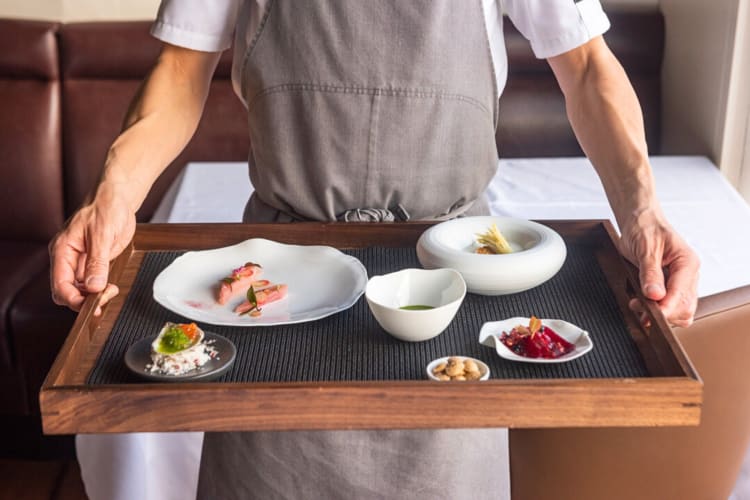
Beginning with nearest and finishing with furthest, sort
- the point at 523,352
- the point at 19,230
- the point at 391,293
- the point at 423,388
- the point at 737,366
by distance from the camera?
the point at 423,388 < the point at 523,352 < the point at 391,293 < the point at 737,366 < the point at 19,230

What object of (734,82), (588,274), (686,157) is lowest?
(686,157)

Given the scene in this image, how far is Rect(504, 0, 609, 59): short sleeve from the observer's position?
4.50ft

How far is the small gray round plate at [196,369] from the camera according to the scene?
0.96m

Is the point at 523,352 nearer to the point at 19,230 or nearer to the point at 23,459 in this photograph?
the point at 23,459

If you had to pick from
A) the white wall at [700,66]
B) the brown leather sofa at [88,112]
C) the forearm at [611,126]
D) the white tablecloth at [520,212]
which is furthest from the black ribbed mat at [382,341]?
the brown leather sofa at [88,112]

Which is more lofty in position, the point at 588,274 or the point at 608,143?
the point at 608,143

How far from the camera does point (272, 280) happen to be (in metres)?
1.21

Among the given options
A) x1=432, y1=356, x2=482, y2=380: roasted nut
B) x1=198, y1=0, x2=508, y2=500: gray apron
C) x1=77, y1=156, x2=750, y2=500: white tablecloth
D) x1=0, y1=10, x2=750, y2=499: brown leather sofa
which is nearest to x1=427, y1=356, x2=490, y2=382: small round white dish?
x1=432, y1=356, x2=482, y2=380: roasted nut

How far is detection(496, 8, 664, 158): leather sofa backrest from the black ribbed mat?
1.80 meters

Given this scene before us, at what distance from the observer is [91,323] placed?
3.54 feet

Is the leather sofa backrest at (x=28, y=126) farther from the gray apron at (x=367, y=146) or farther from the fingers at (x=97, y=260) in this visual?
the fingers at (x=97, y=260)

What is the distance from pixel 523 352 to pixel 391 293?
0.64ft

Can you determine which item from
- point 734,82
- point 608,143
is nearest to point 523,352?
point 608,143

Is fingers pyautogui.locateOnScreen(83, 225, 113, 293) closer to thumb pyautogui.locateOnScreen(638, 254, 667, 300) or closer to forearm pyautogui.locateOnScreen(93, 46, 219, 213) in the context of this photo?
forearm pyautogui.locateOnScreen(93, 46, 219, 213)
